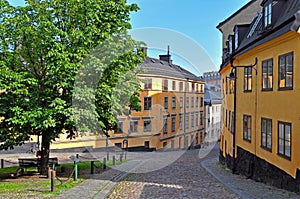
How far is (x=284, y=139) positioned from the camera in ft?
39.4

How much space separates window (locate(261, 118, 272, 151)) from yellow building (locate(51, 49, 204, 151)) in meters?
20.0

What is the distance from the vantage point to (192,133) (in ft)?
179

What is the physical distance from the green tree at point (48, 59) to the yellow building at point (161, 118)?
62.2 feet

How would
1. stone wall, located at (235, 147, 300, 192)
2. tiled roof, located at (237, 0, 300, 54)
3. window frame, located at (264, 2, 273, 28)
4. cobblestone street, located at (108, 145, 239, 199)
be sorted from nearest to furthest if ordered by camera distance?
tiled roof, located at (237, 0, 300, 54), stone wall, located at (235, 147, 300, 192), cobblestone street, located at (108, 145, 239, 199), window frame, located at (264, 2, 273, 28)

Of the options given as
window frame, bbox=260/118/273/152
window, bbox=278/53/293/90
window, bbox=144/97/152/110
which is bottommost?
window frame, bbox=260/118/273/152

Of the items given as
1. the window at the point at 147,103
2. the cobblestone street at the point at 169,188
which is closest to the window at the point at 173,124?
the window at the point at 147,103

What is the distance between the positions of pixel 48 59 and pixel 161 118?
31356mm

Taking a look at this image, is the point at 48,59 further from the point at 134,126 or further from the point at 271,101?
the point at 134,126

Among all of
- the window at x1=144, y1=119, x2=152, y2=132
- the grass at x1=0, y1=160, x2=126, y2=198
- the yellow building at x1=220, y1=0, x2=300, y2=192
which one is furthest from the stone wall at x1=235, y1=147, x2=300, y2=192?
the window at x1=144, y1=119, x2=152, y2=132

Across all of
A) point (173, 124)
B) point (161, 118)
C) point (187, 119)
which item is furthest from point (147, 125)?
point (187, 119)

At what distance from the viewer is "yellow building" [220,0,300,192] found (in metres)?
11.1

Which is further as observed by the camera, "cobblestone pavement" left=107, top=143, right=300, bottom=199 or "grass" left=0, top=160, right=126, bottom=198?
"grass" left=0, top=160, right=126, bottom=198

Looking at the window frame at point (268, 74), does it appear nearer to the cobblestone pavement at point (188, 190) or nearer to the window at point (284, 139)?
the window at point (284, 139)

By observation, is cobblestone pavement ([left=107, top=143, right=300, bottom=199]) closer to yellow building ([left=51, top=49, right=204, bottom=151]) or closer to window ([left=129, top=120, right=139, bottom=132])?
yellow building ([left=51, top=49, right=204, bottom=151])
